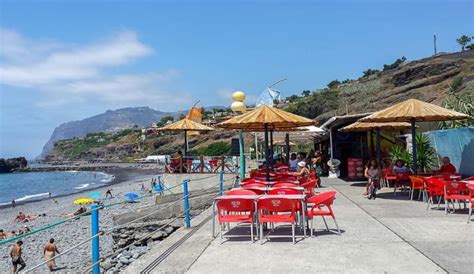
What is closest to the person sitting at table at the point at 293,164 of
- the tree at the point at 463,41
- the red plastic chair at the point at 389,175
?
the red plastic chair at the point at 389,175

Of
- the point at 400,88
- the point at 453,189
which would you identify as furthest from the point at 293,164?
the point at 400,88

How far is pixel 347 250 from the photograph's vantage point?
6121 millimetres

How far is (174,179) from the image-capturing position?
18.8m

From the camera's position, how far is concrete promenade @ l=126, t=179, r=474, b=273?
17.6 ft

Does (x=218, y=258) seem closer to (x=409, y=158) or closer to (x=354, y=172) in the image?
(x=409, y=158)

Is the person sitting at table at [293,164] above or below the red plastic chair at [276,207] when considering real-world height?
above

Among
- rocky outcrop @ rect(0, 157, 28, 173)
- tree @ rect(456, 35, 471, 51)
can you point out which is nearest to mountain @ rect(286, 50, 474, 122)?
tree @ rect(456, 35, 471, 51)

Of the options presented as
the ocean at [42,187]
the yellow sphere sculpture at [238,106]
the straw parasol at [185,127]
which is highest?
the yellow sphere sculpture at [238,106]

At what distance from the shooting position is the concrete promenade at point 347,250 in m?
5.36

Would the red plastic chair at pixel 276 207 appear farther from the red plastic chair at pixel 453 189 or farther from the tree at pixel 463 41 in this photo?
the tree at pixel 463 41

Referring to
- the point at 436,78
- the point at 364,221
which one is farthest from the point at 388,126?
the point at 436,78

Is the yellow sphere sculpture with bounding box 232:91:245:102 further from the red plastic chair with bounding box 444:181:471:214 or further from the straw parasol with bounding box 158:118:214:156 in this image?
the red plastic chair with bounding box 444:181:471:214

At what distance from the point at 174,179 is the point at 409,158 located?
9066 millimetres

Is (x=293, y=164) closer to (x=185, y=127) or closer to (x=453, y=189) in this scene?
(x=185, y=127)
